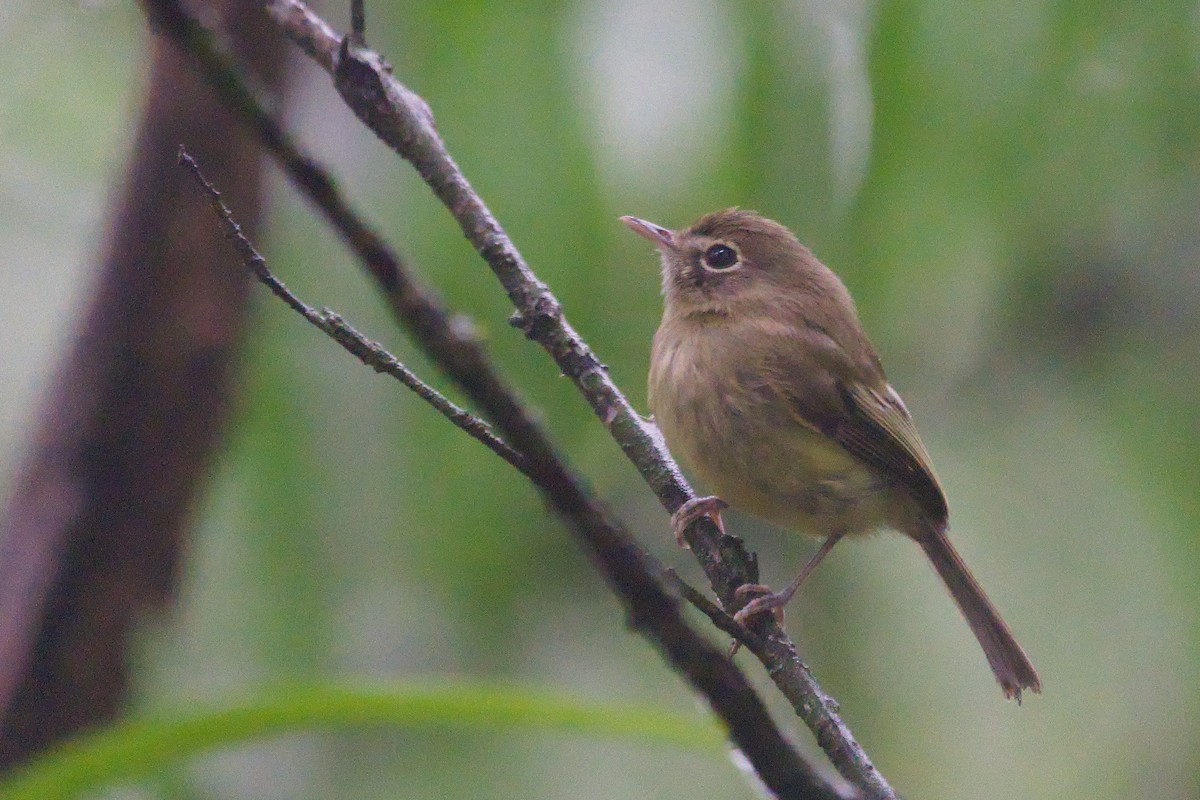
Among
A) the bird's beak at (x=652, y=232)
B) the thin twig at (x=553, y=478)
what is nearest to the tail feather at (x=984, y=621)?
the bird's beak at (x=652, y=232)

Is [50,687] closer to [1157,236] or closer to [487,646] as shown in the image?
[487,646]

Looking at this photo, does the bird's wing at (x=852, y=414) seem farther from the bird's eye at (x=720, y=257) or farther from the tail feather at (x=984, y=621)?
the bird's eye at (x=720, y=257)

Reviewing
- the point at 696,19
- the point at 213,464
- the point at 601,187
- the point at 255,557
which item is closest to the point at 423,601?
the point at 255,557

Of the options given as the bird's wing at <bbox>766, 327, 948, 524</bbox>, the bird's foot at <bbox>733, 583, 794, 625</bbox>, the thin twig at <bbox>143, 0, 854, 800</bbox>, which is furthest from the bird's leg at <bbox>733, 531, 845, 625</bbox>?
the thin twig at <bbox>143, 0, 854, 800</bbox>

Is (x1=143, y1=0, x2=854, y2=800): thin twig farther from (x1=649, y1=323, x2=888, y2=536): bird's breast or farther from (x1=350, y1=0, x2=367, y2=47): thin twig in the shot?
(x1=649, y1=323, x2=888, y2=536): bird's breast

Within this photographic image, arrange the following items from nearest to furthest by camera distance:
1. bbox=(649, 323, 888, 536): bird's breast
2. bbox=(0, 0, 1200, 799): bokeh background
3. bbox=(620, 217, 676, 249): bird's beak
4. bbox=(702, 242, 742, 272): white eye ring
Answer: bbox=(649, 323, 888, 536): bird's breast → bbox=(0, 0, 1200, 799): bokeh background → bbox=(620, 217, 676, 249): bird's beak → bbox=(702, 242, 742, 272): white eye ring

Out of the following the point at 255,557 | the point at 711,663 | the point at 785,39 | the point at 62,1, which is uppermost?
the point at 62,1

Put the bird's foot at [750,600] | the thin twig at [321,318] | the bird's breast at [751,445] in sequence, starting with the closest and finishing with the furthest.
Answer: the thin twig at [321,318]
the bird's foot at [750,600]
the bird's breast at [751,445]
